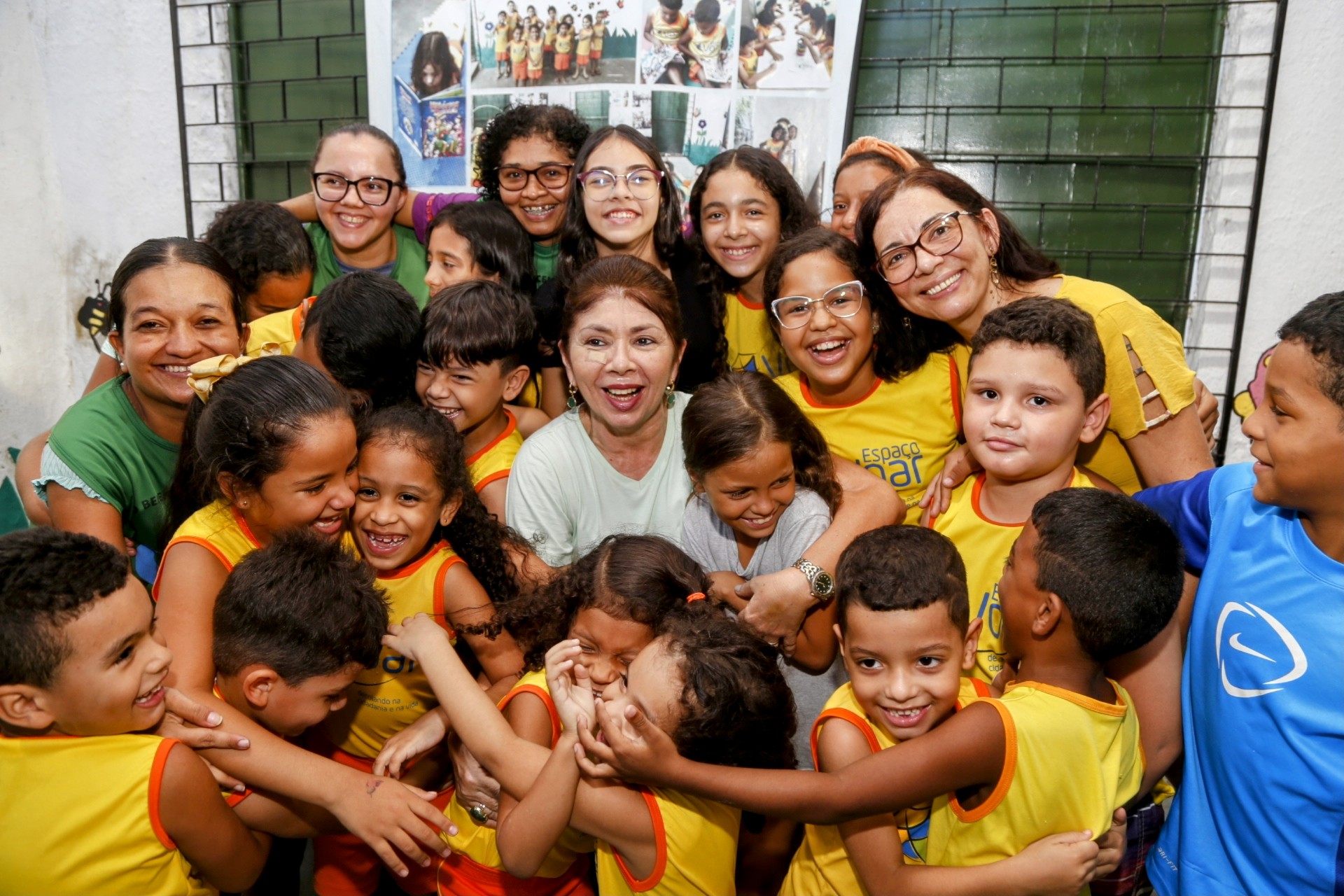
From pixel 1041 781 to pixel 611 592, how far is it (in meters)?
0.92

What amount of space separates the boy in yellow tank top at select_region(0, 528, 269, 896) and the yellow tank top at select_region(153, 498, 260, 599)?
0.34m

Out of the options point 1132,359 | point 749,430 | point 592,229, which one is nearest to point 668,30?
point 592,229

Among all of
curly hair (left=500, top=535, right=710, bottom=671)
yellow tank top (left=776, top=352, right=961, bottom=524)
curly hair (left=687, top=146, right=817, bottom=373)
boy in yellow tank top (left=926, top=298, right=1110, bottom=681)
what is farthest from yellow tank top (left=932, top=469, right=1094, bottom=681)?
curly hair (left=687, top=146, right=817, bottom=373)

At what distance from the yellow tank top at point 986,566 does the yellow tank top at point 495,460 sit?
1168mm

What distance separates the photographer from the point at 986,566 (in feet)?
6.60

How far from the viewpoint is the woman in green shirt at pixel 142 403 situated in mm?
2217

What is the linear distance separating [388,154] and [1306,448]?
2868 mm

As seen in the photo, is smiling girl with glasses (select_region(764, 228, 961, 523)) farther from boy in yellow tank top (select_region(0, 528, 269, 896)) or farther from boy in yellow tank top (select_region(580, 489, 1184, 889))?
boy in yellow tank top (select_region(0, 528, 269, 896))

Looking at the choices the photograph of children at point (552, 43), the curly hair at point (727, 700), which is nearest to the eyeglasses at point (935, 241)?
the curly hair at point (727, 700)

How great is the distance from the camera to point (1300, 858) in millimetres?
1593

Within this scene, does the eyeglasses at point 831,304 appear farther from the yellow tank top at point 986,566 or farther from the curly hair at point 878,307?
the yellow tank top at point 986,566

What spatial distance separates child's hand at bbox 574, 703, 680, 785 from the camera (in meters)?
1.62

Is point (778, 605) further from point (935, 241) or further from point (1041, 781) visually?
point (935, 241)

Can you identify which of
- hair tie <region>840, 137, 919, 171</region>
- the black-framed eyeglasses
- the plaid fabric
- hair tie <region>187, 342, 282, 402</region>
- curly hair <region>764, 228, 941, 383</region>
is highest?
hair tie <region>840, 137, 919, 171</region>
